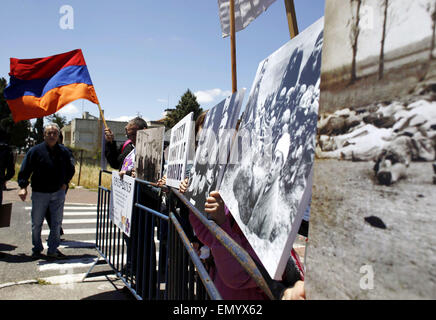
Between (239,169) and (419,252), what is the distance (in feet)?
2.69

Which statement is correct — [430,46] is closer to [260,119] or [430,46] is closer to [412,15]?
[412,15]

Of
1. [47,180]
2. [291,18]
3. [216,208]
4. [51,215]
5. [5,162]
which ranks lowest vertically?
[51,215]

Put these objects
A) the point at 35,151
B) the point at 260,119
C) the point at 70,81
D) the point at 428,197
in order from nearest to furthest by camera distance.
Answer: the point at 428,197
the point at 260,119
the point at 35,151
the point at 70,81

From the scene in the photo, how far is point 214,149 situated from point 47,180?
4.14m

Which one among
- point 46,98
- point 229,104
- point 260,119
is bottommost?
point 260,119

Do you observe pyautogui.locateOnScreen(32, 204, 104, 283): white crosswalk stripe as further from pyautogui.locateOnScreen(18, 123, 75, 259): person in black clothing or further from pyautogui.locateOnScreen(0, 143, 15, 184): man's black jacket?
pyautogui.locateOnScreen(0, 143, 15, 184): man's black jacket

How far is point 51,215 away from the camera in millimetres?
5230

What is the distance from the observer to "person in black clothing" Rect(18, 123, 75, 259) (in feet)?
16.5

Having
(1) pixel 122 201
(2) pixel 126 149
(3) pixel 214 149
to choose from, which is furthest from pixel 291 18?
(2) pixel 126 149

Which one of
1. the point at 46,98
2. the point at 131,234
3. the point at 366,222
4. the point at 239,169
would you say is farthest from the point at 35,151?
the point at 366,222

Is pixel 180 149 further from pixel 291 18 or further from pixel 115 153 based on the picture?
pixel 115 153

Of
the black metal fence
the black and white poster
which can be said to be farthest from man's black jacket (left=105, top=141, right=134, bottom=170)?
the black and white poster

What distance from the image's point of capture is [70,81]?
5.48m

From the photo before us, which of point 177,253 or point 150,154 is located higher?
point 150,154
